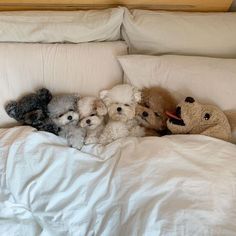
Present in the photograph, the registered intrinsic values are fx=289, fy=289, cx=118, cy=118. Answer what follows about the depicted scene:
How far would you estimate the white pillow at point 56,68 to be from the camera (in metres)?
1.29

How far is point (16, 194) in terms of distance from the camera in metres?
1.10

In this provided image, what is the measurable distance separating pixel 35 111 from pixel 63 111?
0.12 meters

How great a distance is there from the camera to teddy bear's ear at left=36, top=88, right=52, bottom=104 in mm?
1253

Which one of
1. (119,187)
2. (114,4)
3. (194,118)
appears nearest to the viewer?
(119,187)

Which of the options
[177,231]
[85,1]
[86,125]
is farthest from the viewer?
[85,1]

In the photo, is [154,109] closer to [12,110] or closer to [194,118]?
[194,118]

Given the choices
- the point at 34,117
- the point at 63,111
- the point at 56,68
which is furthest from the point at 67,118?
the point at 56,68

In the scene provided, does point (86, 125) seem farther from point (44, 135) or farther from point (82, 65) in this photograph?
point (82, 65)

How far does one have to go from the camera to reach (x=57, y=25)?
129 cm

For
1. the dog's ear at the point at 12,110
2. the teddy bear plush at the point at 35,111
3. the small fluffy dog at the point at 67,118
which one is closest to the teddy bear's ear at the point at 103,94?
the small fluffy dog at the point at 67,118

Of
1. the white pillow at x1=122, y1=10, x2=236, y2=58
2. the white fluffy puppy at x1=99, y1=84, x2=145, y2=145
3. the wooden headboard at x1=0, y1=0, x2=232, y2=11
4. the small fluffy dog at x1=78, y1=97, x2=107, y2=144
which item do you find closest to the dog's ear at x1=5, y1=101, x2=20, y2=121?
the small fluffy dog at x1=78, y1=97, x2=107, y2=144

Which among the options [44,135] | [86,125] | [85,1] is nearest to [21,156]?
[44,135]

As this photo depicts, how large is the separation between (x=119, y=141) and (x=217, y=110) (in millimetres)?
408

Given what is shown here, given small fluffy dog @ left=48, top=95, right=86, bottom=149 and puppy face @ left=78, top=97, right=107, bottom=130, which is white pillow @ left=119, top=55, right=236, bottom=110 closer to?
puppy face @ left=78, top=97, right=107, bottom=130
